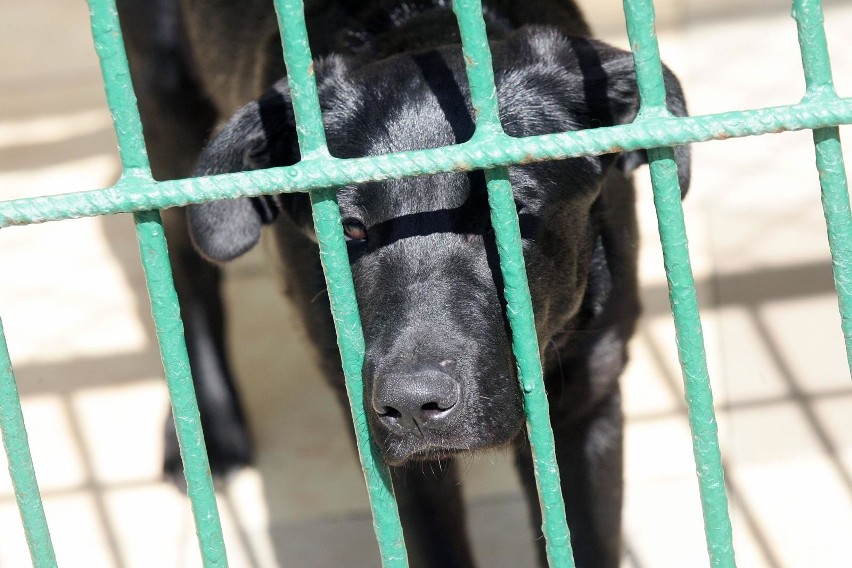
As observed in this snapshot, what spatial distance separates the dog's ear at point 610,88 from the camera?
6.26 ft

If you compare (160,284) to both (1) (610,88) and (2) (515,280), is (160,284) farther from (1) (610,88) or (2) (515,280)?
(1) (610,88)

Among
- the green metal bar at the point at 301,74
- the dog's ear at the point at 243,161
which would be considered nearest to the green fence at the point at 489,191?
the green metal bar at the point at 301,74

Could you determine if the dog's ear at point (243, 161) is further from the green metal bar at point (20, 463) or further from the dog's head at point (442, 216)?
the green metal bar at point (20, 463)

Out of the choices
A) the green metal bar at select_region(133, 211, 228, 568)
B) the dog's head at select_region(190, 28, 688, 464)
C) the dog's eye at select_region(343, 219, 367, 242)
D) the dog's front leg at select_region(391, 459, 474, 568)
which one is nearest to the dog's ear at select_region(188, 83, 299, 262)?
the dog's head at select_region(190, 28, 688, 464)

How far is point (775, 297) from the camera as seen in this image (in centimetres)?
309

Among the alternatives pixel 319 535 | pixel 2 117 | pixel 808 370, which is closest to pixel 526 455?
pixel 319 535

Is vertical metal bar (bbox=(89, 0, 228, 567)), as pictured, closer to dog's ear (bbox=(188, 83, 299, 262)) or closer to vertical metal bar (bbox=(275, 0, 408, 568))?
vertical metal bar (bbox=(275, 0, 408, 568))

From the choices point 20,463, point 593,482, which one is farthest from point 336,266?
point 593,482

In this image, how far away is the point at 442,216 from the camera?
171cm

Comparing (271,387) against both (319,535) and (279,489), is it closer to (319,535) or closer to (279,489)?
(279,489)

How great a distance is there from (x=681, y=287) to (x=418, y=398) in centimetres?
40

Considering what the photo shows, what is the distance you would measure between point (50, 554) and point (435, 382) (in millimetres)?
653

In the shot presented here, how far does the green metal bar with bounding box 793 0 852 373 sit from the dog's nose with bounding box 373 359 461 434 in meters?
0.55

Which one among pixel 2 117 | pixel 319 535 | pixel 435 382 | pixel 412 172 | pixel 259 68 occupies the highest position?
pixel 2 117
